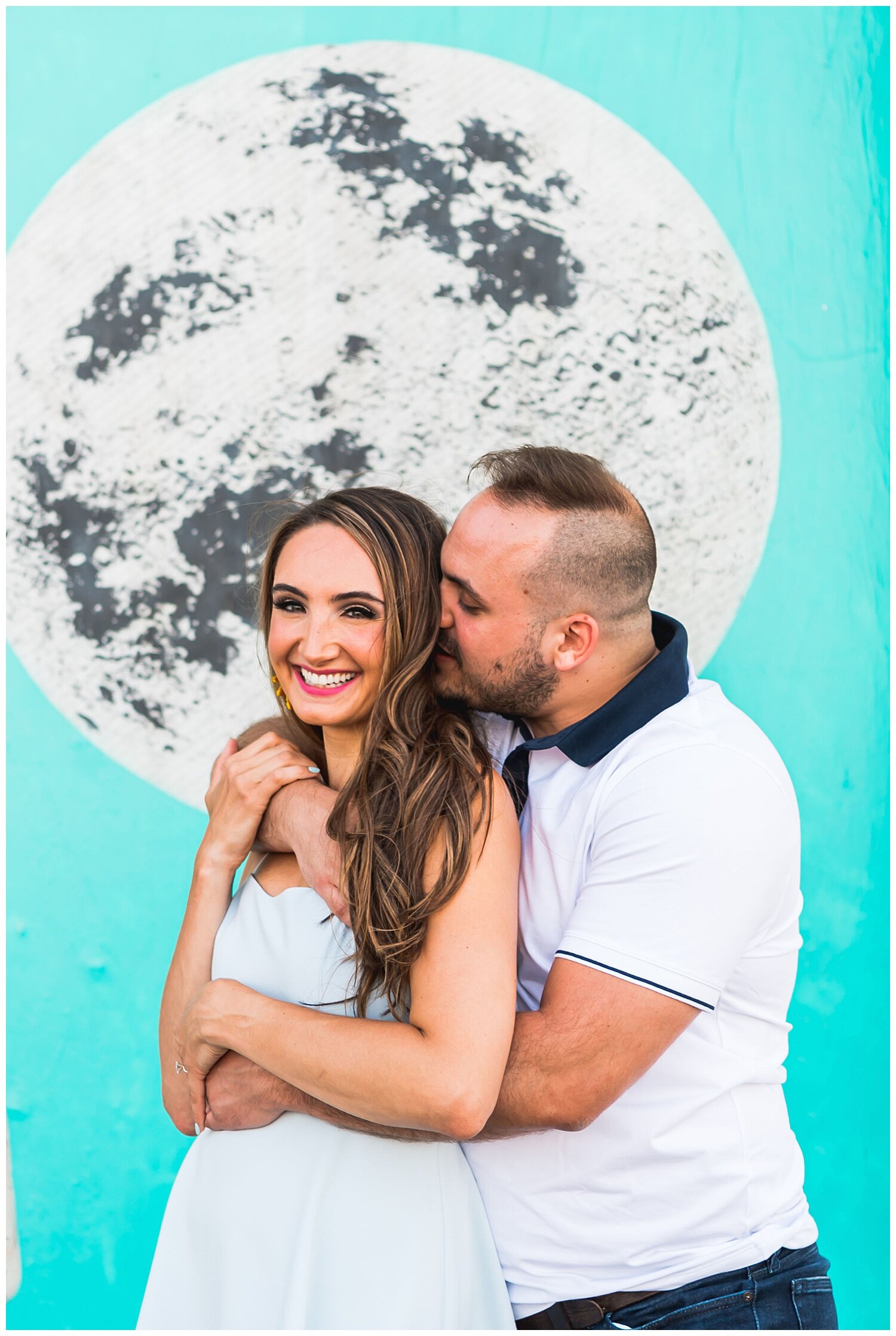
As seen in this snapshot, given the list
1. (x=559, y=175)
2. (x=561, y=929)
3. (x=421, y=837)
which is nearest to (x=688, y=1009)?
(x=561, y=929)

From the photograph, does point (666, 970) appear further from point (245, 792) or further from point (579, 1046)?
point (245, 792)

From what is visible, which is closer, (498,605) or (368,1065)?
(368,1065)

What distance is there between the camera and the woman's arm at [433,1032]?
1161 millimetres

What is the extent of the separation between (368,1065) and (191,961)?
43 cm

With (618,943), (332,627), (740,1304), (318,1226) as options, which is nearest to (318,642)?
(332,627)

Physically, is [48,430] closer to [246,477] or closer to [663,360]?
[246,477]

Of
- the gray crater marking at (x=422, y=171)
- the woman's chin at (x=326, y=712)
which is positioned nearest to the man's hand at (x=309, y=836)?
the woman's chin at (x=326, y=712)

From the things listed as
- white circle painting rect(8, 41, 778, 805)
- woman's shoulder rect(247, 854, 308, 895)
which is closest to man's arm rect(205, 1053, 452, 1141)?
woman's shoulder rect(247, 854, 308, 895)

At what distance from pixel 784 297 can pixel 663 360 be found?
0.99 feet

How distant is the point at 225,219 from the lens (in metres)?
2.09

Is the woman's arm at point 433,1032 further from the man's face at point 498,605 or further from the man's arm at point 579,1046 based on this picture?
the man's face at point 498,605

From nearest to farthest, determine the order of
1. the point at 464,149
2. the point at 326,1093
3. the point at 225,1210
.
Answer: the point at 326,1093 < the point at 225,1210 < the point at 464,149

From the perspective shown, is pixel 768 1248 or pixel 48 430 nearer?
pixel 768 1248

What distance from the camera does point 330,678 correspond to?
1.50 meters
